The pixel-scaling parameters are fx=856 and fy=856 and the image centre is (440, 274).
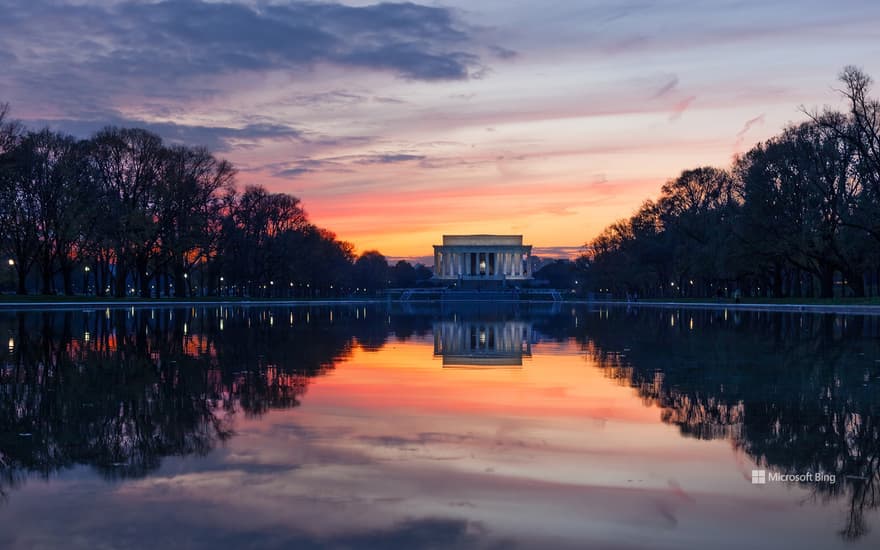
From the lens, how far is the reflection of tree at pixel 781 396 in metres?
8.78

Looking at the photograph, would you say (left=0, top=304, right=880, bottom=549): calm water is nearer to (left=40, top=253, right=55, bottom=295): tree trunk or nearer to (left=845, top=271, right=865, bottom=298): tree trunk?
(left=845, top=271, right=865, bottom=298): tree trunk

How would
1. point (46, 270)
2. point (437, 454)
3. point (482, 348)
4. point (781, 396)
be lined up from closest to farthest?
point (437, 454) < point (781, 396) < point (482, 348) < point (46, 270)

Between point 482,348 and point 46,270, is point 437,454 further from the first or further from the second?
point 46,270

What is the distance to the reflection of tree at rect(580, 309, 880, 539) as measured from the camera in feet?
28.8

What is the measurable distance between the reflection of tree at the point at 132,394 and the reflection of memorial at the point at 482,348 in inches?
119

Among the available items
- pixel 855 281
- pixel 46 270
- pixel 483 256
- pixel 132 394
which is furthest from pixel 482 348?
pixel 483 256

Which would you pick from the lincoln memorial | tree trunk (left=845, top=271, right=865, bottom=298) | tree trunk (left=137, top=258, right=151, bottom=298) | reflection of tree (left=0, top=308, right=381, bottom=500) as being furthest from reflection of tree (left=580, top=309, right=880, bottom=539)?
the lincoln memorial

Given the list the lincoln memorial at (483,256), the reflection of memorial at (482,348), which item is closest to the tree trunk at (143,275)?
the reflection of memorial at (482,348)

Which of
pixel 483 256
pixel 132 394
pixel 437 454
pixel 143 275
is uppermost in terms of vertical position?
pixel 483 256

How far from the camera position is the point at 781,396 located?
13.6 meters

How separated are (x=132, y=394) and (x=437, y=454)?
262 inches

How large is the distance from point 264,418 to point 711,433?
19.4 ft

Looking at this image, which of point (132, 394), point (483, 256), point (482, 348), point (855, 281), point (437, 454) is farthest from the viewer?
point (483, 256)

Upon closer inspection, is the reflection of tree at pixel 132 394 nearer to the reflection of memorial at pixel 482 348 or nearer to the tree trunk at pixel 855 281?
the reflection of memorial at pixel 482 348
